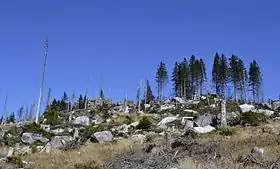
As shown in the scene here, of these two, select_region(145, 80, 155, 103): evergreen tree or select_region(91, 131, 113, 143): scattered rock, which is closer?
select_region(91, 131, 113, 143): scattered rock

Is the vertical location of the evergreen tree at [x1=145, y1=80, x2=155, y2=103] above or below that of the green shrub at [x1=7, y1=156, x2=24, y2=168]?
above

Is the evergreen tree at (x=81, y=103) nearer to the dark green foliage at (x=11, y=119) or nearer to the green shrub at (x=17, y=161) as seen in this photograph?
the dark green foliage at (x=11, y=119)

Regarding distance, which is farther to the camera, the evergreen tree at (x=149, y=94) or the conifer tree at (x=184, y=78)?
the evergreen tree at (x=149, y=94)

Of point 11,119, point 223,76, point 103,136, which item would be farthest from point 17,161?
point 11,119

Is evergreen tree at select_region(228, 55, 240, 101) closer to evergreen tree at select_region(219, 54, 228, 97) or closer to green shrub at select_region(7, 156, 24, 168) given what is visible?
evergreen tree at select_region(219, 54, 228, 97)

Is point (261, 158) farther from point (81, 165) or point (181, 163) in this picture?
point (81, 165)

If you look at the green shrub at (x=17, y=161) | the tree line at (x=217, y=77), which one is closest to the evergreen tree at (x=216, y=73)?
the tree line at (x=217, y=77)

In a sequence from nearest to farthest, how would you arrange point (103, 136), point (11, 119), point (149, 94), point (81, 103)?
point (103, 136) < point (149, 94) < point (81, 103) < point (11, 119)

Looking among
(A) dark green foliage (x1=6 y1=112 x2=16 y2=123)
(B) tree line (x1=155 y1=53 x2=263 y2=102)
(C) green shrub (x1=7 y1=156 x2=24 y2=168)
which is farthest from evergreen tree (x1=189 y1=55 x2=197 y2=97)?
(C) green shrub (x1=7 y1=156 x2=24 y2=168)

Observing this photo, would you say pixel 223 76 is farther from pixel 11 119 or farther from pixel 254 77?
pixel 11 119

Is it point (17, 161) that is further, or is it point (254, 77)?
point (254, 77)

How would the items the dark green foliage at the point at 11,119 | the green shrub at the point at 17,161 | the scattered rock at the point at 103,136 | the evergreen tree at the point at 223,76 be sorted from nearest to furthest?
the green shrub at the point at 17,161 < the scattered rock at the point at 103,136 < the evergreen tree at the point at 223,76 < the dark green foliage at the point at 11,119

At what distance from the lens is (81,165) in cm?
1597

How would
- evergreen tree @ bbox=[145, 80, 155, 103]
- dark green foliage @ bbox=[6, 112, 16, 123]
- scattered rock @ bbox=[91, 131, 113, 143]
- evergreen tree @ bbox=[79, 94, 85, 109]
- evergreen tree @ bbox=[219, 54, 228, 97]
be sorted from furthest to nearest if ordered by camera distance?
dark green foliage @ bbox=[6, 112, 16, 123], evergreen tree @ bbox=[79, 94, 85, 109], evergreen tree @ bbox=[145, 80, 155, 103], evergreen tree @ bbox=[219, 54, 228, 97], scattered rock @ bbox=[91, 131, 113, 143]
